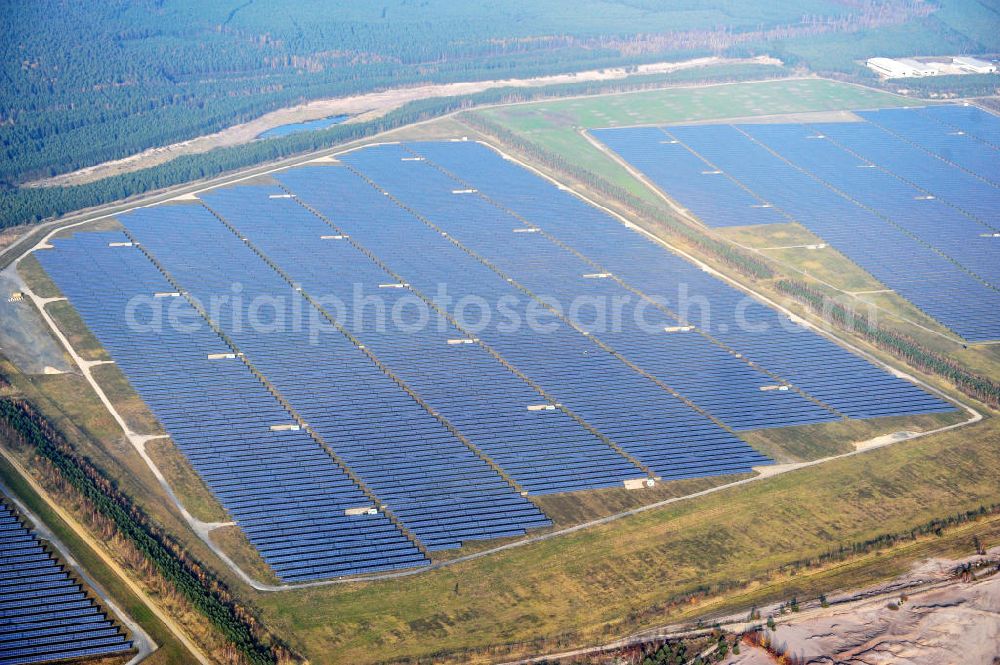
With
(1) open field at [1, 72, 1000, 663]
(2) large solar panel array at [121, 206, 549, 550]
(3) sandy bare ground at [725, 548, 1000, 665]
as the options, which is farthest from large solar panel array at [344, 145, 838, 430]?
(2) large solar panel array at [121, 206, 549, 550]

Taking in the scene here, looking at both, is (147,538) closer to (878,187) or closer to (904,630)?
(904,630)

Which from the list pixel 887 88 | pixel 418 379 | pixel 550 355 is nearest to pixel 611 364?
pixel 550 355

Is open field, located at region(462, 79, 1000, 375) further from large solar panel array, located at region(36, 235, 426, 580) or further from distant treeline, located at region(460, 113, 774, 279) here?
large solar panel array, located at region(36, 235, 426, 580)

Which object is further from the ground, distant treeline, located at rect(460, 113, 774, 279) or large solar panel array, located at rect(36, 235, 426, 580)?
distant treeline, located at rect(460, 113, 774, 279)

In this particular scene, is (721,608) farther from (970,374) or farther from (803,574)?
(970,374)

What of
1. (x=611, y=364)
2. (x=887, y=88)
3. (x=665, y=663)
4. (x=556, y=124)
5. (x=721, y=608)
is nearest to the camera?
(x=665, y=663)

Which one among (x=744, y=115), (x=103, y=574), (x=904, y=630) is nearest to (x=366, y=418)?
(x=103, y=574)
